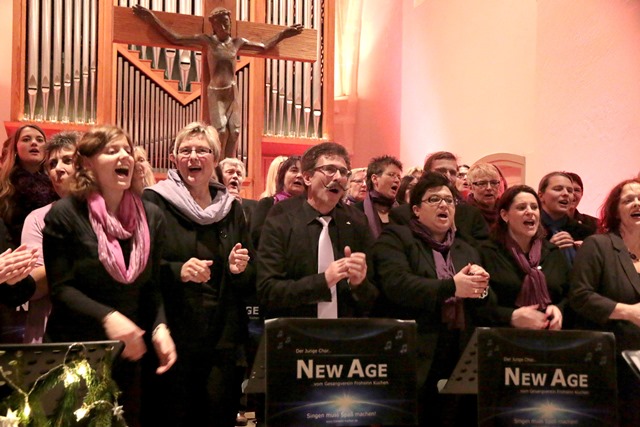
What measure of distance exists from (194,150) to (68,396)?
1.19 meters

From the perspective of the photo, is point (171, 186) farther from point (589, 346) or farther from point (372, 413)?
point (589, 346)

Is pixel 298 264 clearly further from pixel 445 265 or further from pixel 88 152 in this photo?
pixel 88 152

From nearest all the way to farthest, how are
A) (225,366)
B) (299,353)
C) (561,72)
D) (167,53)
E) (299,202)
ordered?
1. (299,353)
2. (225,366)
3. (299,202)
4. (561,72)
5. (167,53)

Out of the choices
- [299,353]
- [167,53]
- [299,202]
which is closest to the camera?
[299,353]

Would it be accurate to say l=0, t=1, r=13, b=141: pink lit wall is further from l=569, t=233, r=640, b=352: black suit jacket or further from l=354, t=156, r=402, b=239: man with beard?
l=569, t=233, r=640, b=352: black suit jacket

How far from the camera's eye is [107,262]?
2.36 m

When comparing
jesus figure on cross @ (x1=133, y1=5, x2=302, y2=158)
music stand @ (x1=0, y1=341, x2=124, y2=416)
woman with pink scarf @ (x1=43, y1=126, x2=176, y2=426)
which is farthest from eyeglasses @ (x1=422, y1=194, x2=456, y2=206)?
jesus figure on cross @ (x1=133, y1=5, x2=302, y2=158)

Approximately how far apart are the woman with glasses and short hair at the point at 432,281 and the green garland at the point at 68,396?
1332 mm

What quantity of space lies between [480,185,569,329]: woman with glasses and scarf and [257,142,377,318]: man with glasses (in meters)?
0.54

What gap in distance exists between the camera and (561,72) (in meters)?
5.79

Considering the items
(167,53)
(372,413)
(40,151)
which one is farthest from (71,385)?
(167,53)

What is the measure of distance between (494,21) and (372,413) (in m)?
4.63

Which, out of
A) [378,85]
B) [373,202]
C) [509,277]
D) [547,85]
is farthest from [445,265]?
[378,85]

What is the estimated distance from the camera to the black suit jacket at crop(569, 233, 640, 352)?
3.05 meters
